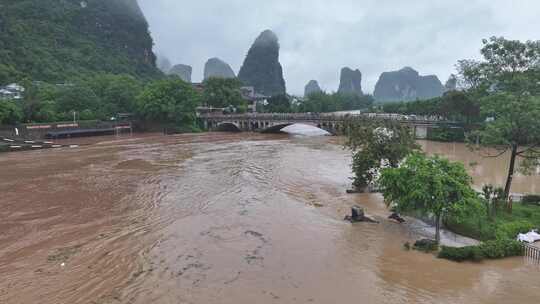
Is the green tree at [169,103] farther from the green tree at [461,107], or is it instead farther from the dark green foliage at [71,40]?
the green tree at [461,107]

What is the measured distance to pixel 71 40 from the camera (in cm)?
12538

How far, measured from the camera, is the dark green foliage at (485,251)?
53.4 feet

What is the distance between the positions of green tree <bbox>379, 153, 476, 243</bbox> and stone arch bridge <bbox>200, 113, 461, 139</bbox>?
47.8 metres

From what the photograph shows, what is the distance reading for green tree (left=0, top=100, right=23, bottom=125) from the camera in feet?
190

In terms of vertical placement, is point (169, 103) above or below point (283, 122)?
above

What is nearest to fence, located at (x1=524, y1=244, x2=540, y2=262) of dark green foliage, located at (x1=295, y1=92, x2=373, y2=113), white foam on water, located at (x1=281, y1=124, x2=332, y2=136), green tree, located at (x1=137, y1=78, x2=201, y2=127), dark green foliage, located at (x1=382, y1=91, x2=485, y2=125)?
dark green foliage, located at (x1=382, y1=91, x2=485, y2=125)

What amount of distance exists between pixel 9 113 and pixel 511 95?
211 ft

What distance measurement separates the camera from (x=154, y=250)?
18.0m

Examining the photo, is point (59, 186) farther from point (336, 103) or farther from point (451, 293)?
point (336, 103)

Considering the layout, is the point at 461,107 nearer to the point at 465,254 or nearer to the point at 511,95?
the point at 511,95

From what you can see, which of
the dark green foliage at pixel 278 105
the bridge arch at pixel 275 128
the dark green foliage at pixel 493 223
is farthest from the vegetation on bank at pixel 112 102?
the dark green foliage at pixel 493 223

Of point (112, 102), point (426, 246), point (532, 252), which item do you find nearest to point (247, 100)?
point (112, 102)

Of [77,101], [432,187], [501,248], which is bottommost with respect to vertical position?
[501,248]

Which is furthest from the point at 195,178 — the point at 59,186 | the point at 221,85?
the point at 221,85
